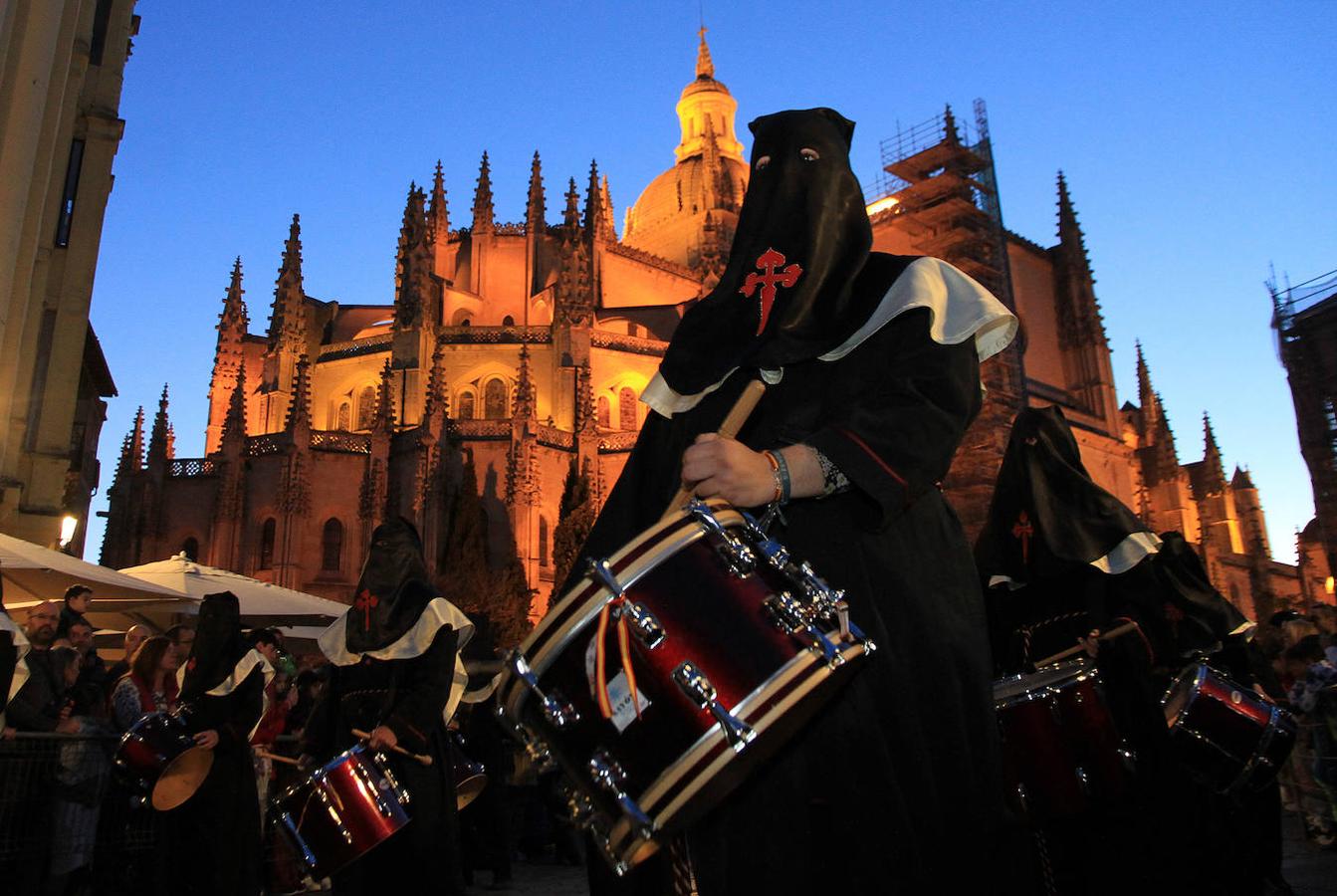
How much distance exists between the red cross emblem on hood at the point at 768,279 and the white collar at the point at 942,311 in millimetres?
154

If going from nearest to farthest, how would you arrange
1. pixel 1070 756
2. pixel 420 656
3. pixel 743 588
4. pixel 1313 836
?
pixel 743 588
pixel 1070 756
pixel 420 656
pixel 1313 836

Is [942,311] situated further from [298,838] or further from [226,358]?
[226,358]

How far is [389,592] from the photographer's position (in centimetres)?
562

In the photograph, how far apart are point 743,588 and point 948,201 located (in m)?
37.2

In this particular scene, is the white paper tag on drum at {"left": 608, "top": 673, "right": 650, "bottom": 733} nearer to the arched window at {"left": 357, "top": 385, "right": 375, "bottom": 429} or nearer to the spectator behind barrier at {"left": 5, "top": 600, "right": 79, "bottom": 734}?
the spectator behind barrier at {"left": 5, "top": 600, "right": 79, "bottom": 734}

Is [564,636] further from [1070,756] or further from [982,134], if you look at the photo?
[982,134]

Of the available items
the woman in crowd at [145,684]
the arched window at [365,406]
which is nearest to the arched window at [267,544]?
the arched window at [365,406]

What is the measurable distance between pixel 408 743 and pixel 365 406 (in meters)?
39.4

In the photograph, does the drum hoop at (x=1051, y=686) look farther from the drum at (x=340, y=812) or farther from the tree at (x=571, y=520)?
the tree at (x=571, y=520)

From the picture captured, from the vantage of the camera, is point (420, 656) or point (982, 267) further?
point (982, 267)

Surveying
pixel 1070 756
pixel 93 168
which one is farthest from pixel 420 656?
pixel 93 168

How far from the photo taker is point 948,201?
36719mm

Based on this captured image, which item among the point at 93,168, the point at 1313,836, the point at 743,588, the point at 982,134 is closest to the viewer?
the point at 743,588

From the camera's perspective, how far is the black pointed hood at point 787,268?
96.0 inches
